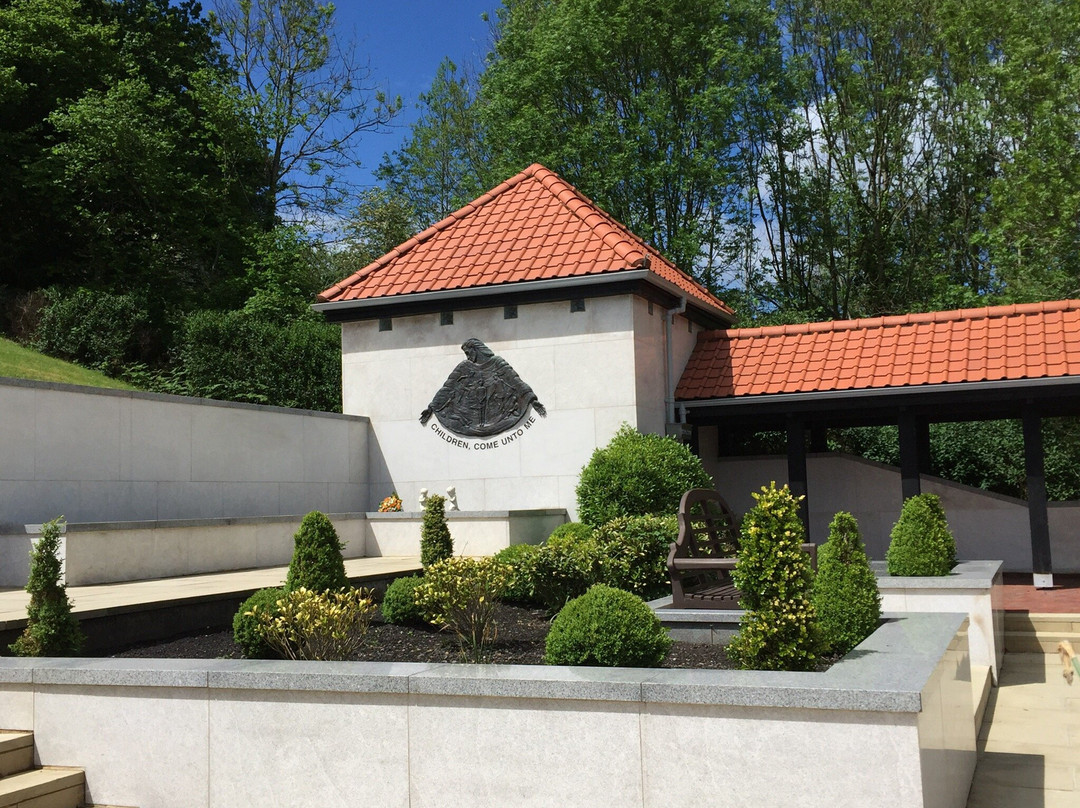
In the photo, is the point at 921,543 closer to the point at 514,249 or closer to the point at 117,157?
the point at 514,249

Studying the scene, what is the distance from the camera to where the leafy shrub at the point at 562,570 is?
970 cm

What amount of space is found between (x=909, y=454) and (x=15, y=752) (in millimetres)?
12451

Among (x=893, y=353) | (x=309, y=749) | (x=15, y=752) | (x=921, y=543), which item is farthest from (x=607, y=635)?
(x=893, y=353)

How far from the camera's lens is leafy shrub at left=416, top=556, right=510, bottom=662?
7.58 metres

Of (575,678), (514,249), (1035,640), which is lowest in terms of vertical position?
(1035,640)

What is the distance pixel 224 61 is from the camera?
34.3m

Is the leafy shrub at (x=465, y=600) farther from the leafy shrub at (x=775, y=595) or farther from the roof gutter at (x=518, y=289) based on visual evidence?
the roof gutter at (x=518, y=289)

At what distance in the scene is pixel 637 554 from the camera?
1048cm

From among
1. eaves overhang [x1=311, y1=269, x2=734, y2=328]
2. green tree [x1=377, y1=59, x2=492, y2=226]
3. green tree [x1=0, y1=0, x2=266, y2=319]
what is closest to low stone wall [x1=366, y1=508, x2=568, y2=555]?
eaves overhang [x1=311, y1=269, x2=734, y2=328]

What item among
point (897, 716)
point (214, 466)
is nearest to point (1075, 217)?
point (214, 466)

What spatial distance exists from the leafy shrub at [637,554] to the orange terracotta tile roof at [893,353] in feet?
16.7

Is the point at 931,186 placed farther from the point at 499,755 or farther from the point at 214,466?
the point at 499,755

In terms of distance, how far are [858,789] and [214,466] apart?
11.0 meters

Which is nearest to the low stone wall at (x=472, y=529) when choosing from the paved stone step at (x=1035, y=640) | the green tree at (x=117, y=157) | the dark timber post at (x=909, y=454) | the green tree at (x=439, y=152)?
the dark timber post at (x=909, y=454)
